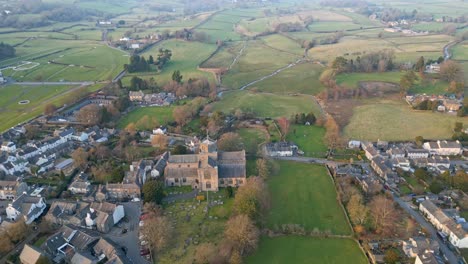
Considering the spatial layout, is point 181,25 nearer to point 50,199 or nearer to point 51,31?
point 51,31

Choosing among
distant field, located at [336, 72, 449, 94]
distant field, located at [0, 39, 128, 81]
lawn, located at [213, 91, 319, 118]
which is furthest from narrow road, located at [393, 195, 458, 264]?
distant field, located at [0, 39, 128, 81]

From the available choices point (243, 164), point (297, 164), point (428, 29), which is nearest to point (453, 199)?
point (297, 164)

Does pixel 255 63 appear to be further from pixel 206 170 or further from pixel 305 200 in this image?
pixel 305 200

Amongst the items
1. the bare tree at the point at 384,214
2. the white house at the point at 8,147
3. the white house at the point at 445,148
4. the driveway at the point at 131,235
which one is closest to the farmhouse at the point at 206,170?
the driveway at the point at 131,235

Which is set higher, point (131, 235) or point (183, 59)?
point (183, 59)

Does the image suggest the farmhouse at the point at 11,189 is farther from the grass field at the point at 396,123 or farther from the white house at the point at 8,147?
the grass field at the point at 396,123

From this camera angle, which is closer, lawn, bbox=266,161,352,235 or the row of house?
lawn, bbox=266,161,352,235

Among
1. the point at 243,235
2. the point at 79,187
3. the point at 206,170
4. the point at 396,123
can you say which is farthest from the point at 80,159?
the point at 396,123

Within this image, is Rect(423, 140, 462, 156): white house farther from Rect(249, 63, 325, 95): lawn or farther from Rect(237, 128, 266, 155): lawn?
Rect(249, 63, 325, 95): lawn
